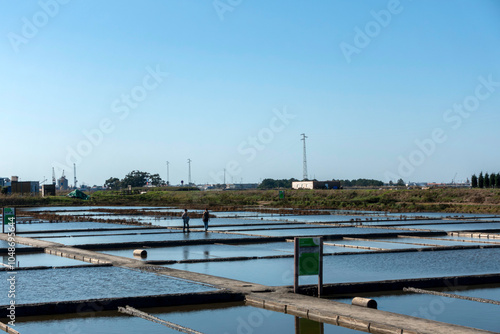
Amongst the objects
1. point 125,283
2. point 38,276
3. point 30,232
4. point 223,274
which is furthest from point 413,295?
point 30,232

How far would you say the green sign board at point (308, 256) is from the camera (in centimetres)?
1298

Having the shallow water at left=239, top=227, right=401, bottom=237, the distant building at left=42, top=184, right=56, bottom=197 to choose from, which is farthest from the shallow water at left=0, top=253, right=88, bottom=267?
the distant building at left=42, top=184, right=56, bottom=197

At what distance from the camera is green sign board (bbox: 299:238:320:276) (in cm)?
1298

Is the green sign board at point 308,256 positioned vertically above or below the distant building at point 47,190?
below

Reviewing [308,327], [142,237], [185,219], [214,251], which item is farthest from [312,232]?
[308,327]

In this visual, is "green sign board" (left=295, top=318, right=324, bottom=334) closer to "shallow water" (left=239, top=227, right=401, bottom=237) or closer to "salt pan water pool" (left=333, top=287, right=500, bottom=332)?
"salt pan water pool" (left=333, top=287, right=500, bottom=332)

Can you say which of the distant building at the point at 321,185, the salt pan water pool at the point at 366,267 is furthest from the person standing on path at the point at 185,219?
the distant building at the point at 321,185

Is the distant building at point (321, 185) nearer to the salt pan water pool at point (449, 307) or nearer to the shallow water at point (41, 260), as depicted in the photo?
the shallow water at point (41, 260)

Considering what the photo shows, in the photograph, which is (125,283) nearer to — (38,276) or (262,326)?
(38,276)

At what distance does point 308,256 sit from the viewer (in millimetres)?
13094

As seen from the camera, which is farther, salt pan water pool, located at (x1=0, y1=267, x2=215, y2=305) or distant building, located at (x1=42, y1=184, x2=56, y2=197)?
distant building, located at (x1=42, y1=184, x2=56, y2=197)

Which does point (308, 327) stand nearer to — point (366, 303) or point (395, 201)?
point (366, 303)

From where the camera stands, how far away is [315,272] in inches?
515

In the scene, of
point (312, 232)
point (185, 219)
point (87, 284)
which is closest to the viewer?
point (87, 284)
